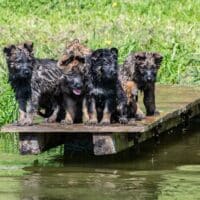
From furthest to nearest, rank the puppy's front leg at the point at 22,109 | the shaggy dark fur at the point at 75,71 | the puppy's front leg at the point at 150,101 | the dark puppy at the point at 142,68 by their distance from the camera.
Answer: the puppy's front leg at the point at 150,101, the dark puppy at the point at 142,68, the puppy's front leg at the point at 22,109, the shaggy dark fur at the point at 75,71

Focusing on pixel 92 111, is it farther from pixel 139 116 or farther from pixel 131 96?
Result: pixel 139 116

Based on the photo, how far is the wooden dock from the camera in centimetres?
1009

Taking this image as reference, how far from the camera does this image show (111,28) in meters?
16.5

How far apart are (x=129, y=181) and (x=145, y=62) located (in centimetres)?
151

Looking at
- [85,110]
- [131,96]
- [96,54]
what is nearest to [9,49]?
[96,54]

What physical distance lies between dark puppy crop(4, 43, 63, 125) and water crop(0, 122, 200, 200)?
58cm

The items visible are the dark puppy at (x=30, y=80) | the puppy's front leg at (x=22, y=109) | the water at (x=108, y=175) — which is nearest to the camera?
the water at (x=108, y=175)

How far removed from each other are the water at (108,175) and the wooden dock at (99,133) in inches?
8.5

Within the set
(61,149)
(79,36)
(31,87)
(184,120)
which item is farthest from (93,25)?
(31,87)

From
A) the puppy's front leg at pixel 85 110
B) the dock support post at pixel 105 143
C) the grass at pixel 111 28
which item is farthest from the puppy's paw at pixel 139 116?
the grass at pixel 111 28

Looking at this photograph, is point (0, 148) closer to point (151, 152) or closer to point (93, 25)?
point (151, 152)

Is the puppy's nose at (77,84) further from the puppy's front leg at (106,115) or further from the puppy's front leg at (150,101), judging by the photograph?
the puppy's front leg at (150,101)

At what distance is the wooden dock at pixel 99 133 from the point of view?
10.1 metres

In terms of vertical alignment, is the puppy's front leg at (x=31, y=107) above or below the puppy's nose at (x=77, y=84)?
below
